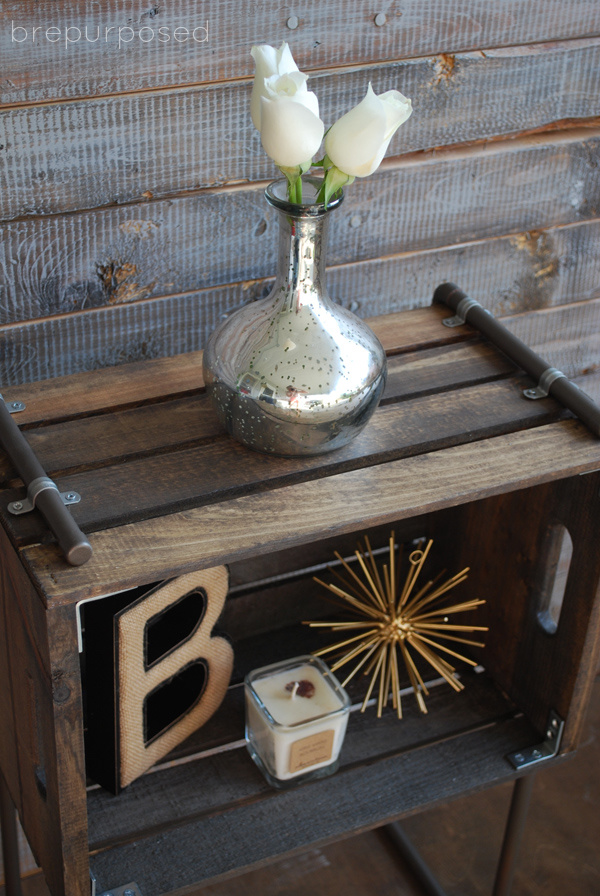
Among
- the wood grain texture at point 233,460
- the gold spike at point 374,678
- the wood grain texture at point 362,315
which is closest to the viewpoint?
the wood grain texture at point 233,460

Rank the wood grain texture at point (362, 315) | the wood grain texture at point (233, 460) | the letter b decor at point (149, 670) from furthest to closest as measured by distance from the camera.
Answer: the wood grain texture at point (362, 315) → the letter b decor at point (149, 670) → the wood grain texture at point (233, 460)

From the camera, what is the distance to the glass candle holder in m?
1.16

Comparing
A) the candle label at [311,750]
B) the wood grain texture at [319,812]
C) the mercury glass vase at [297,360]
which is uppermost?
the mercury glass vase at [297,360]

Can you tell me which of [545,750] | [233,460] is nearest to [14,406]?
[233,460]

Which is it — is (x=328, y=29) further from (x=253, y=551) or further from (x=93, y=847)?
(x=93, y=847)

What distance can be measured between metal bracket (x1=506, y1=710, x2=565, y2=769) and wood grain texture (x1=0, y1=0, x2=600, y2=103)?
0.88m

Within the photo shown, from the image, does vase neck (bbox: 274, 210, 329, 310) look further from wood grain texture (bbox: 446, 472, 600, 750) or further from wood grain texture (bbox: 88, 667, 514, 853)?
wood grain texture (bbox: 88, 667, 514, 853)

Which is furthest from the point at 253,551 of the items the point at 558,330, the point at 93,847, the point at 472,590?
the point at 558,330

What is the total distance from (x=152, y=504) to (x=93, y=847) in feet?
1.43

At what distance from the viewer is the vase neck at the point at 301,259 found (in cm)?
95

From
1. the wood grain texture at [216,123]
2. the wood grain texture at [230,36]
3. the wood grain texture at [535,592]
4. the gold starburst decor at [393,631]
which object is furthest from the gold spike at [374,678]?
the wood grain texture at [230,36]

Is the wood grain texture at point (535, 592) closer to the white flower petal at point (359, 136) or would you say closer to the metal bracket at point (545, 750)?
the metal bracket at point (545, 750)

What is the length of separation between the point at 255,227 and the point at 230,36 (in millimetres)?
242

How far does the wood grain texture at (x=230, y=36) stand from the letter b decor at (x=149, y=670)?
1.89 feet
